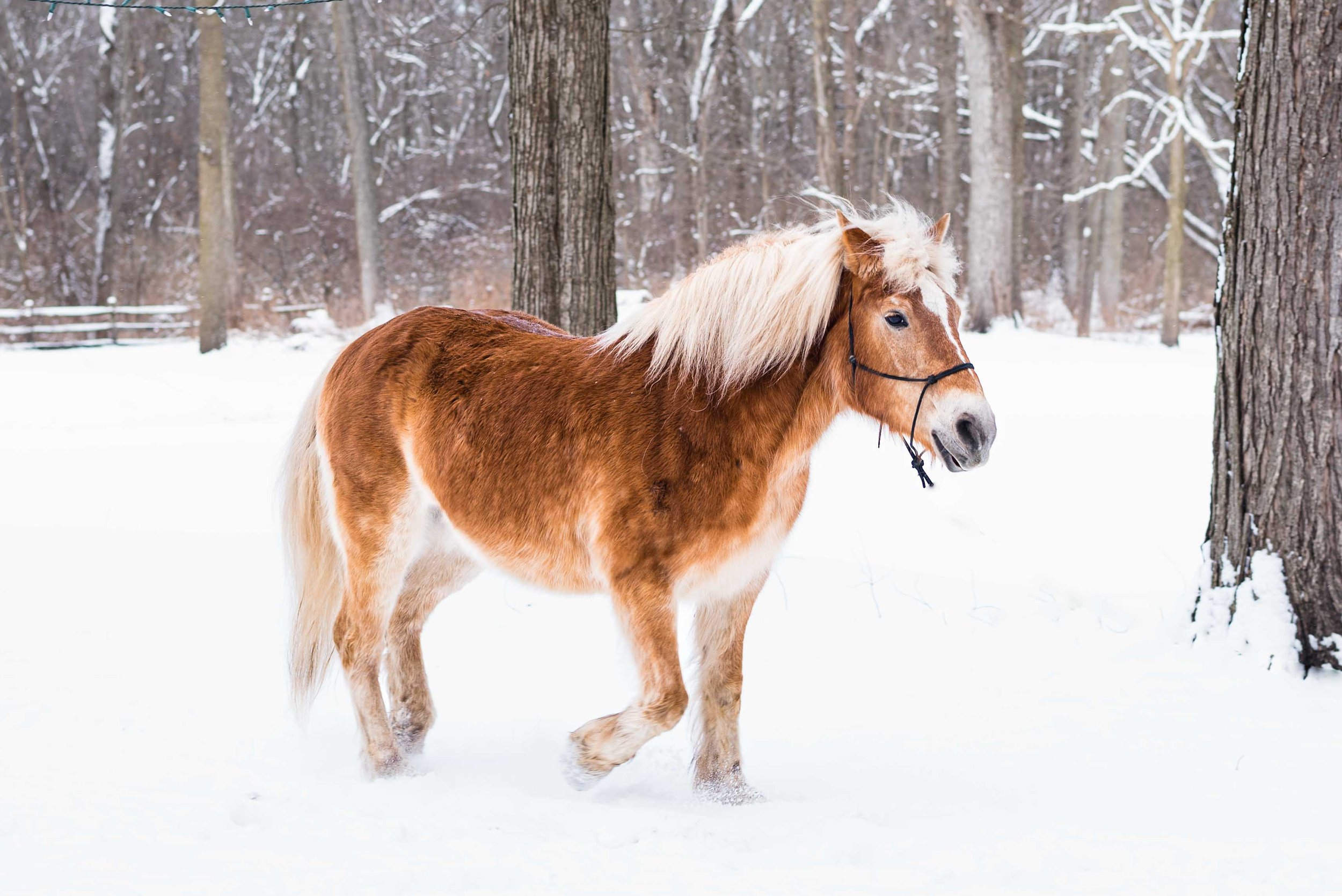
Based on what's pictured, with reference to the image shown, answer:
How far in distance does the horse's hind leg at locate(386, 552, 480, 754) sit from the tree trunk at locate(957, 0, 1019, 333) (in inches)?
449

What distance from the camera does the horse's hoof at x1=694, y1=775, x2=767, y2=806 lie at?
3416 millimetres

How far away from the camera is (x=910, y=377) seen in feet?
9.96

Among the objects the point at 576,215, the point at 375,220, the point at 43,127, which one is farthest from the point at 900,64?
the point at 43,127

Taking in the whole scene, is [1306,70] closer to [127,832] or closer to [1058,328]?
[127,832]

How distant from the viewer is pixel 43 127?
106 feet

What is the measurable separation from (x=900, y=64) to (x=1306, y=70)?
24005 millimetres

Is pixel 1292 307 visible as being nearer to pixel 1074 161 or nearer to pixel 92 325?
pixel 92 325

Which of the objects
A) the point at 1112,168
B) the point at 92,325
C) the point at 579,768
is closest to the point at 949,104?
the point at 1112,168

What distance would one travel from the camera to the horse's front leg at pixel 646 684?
3150mm

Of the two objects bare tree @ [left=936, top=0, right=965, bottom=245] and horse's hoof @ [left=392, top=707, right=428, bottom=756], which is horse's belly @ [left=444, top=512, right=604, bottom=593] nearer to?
horse's hoof @ [left=392, top=707, right=428, bottom=756]

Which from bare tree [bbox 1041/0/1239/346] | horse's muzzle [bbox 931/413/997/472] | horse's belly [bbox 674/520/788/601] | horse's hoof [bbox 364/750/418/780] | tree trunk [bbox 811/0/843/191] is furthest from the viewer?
tree trunk [bbox 811/0/843/191]

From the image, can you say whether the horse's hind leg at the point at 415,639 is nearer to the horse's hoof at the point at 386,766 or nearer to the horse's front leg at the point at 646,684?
the horse's hoof at the point at 386,766

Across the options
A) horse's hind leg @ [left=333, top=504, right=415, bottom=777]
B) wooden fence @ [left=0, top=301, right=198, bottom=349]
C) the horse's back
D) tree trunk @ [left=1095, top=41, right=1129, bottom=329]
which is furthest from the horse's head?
wooden fence @ [left=0, top=301, right=198, bottom=349]

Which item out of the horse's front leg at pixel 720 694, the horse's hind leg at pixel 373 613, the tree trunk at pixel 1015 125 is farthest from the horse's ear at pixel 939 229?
the tree trunk at pixel 1015 125
